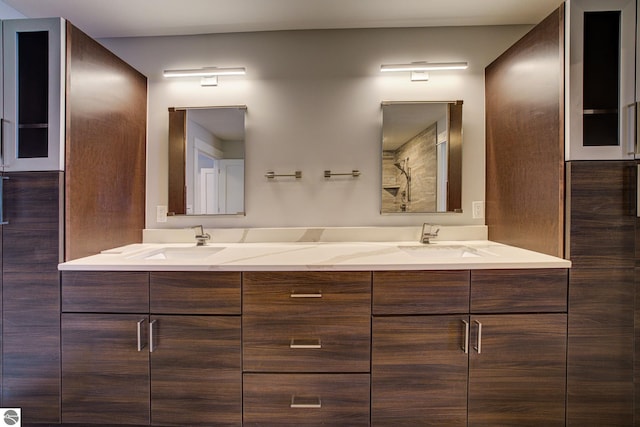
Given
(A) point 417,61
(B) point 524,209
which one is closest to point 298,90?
(A) point 417,61

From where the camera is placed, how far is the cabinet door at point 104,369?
1.16 metres

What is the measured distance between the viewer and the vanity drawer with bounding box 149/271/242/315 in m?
1.15

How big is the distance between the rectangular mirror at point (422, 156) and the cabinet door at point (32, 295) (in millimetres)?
1794

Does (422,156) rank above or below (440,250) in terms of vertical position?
above

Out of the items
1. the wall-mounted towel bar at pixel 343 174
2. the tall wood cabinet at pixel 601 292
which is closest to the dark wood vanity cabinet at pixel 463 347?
the tall wood cabinet at pixel 601 292

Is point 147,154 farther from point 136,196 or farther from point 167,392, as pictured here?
point 167,392

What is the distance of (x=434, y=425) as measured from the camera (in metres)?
1.14

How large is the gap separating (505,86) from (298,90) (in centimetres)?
128

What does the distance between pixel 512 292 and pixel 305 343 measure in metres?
0.93

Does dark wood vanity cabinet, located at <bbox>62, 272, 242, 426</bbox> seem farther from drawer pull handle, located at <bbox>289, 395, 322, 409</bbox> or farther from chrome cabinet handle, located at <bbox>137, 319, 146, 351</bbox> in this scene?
drawer pull handle, located at <bbox>289, 395, 322, 409</bbox>

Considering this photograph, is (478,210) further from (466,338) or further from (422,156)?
(466,338)

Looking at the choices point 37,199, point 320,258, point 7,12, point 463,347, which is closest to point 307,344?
point 320,258

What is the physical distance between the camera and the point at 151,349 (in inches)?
45.0

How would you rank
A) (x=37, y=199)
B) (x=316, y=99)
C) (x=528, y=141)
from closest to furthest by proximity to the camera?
(x=37, y=199)
(x=528, y=141)
(x=316, y=99)
